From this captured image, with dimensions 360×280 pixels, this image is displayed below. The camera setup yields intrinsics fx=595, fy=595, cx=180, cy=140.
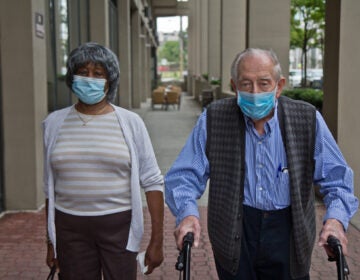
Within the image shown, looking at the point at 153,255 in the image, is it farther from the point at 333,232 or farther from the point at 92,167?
the point at 333,232

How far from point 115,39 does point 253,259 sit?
19412mm

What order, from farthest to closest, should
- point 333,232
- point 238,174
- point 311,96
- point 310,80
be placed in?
point 310,80 → point 311,96 → point 238,174 → point 333,232

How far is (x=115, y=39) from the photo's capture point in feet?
70.6

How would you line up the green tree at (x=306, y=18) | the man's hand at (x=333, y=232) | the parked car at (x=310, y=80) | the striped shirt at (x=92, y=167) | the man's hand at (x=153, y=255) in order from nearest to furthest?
the man's hand at (x=333, y=232) → the striped shirt at (x=92, y=167) → the man's hand at (x=153, y=255) → the green tree at (x=306, y=18) → the parked car at (x=310, y=80)

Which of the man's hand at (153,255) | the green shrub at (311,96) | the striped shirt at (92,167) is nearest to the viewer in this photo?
the striped shirt at (92,167)

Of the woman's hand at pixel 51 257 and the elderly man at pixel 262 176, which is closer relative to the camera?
the elderly man at pixel 262 176

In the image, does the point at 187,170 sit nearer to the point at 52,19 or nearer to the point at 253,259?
the point at 253,259

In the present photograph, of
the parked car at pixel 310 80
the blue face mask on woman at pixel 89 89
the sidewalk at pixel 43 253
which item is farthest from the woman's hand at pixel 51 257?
the parked car at pixel 310 80

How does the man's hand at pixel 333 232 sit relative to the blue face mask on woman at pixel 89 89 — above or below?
below

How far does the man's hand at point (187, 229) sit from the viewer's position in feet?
8.33

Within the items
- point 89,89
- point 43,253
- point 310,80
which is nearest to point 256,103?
point 89,89

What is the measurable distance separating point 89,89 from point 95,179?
46 cm

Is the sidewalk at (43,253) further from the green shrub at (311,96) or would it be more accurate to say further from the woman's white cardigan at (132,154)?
the green shrub at (311,96)

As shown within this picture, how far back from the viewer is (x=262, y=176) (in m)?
2.69
